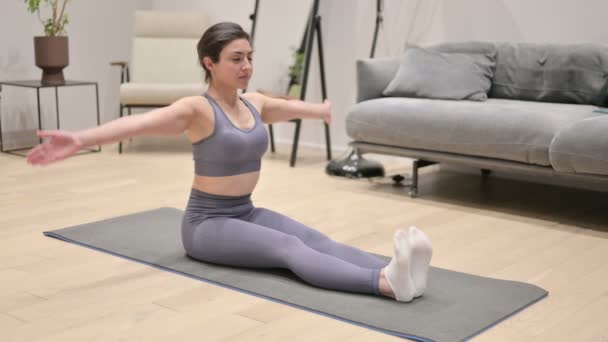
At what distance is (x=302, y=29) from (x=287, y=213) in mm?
2236

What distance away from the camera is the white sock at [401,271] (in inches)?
82.0

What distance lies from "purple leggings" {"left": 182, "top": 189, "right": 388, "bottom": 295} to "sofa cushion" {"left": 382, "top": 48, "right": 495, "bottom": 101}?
1674 millimetres

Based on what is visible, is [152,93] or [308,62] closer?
[308,62]

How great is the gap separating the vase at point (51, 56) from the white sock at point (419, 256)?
3.54 metres

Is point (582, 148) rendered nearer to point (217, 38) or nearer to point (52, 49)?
point (217, 38)

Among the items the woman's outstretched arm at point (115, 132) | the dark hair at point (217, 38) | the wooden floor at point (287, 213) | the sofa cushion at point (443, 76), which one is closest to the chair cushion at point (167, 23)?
the wooden floor at point (287, 213)

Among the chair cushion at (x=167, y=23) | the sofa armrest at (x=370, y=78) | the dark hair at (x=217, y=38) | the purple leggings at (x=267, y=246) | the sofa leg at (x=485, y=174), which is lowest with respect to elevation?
the sofa leg at (x=485, y=174)

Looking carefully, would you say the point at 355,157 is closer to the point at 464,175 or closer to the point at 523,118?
the point at 464,175

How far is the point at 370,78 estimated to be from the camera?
4.11m

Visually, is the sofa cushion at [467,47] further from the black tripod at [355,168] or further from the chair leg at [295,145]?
the chair leg at [295,145]

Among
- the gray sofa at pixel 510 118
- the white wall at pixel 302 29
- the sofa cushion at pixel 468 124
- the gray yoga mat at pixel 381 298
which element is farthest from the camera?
the white wall at pixel 302 29

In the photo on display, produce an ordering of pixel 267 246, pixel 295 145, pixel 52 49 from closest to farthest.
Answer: pixel 267 246, pixel 295 145, pixel 52 49

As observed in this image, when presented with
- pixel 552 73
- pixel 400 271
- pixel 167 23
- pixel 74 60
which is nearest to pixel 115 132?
pixel 400 271

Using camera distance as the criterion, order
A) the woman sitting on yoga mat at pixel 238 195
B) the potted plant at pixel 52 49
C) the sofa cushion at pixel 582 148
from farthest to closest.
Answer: the potted plant at pixel 52 49
the sofa cushion at pixel 582 148
the woman sitting on yoga mat at pixel 238 195
